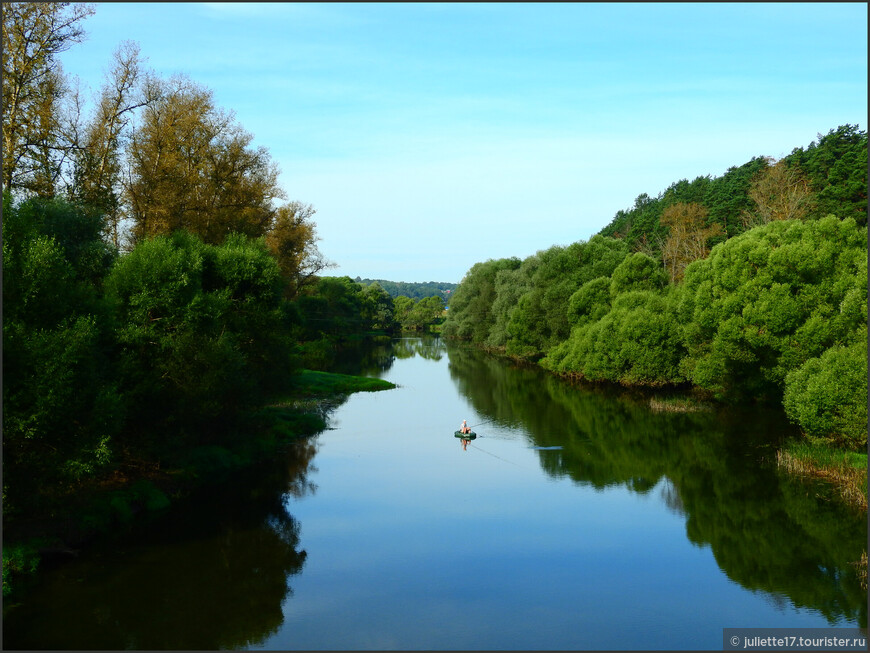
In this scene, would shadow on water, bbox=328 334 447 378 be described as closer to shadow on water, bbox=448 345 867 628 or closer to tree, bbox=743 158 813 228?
shadow on water, bbox=448 345 867 628

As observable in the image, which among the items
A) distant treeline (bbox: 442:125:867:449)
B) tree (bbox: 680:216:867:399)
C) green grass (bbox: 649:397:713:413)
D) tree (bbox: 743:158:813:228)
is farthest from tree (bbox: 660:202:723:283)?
tree (bbox: 680:216:867:399)

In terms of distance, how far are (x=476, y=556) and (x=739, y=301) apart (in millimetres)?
28982

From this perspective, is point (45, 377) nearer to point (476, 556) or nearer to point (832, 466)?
point (476, 556)

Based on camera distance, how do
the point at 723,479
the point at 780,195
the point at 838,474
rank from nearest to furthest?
1. the point at 838,474
2. the point at 723,479
3. the point at 780,195

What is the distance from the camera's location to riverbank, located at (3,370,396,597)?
24.3 m

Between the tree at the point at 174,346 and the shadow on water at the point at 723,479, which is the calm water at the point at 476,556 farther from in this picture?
the tree at the point at 174,346

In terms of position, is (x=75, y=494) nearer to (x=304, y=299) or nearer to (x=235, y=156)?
(x=235, y=156)

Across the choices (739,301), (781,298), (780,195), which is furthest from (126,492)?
(780,195)

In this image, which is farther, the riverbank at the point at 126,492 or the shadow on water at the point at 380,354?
the shadow on water at the point at 380,354

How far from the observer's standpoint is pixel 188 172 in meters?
48.2

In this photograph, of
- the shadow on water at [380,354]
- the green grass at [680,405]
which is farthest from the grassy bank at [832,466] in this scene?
the shadow on water at [380,354]

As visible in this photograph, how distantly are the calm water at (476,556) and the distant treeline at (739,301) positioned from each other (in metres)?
5.35

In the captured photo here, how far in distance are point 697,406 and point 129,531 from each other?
A: 41.4 meters

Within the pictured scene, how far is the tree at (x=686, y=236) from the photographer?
86.9 m
